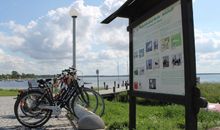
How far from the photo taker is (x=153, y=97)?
7.89m

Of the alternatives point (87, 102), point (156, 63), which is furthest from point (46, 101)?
point (156, 63)

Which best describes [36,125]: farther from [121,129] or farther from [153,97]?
[153,97]

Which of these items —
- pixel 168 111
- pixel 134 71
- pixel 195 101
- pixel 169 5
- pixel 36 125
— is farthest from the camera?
pixel 168 111

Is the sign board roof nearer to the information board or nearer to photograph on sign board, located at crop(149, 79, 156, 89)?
the information board

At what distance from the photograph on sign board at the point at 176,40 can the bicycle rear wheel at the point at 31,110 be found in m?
5.24

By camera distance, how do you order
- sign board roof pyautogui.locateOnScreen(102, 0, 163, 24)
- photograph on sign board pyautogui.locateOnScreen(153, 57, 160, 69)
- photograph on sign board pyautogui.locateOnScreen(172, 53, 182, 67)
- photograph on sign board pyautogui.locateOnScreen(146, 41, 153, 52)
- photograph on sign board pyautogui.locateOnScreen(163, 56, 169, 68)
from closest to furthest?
photograph on sign board pyautogui.locateOnScreen(172, 53, 182, 67)
photograph on sign board pyautogui.locateOnScreen(163, 56, 169, 68)
photograph on sign board pyautogui.locateOnScreen(153, 57, 160, 69)
photograph on sign board pyautogui.locateOnScreen(146, 41, 153, 52)
sign board roof pyautogui.locateOnScreen(102, 0, 163, 24)

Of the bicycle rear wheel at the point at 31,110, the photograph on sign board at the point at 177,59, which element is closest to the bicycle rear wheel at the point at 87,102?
the bicycle rear wheel at the point at 31,110

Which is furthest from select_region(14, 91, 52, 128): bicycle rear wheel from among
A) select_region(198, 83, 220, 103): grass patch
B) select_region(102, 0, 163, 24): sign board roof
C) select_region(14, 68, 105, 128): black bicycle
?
select_region(198, 83, 220, 103): grass patch

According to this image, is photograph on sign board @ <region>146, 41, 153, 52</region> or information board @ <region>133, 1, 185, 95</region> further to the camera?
photograph on sign board @ <region>146, 41, 153, 52</region>

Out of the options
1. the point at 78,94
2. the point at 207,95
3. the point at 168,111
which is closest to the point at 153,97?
the point at 78,94

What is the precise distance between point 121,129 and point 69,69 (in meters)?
2.95

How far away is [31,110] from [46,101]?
0.43 meters

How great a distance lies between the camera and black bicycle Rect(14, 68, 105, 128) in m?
11.4

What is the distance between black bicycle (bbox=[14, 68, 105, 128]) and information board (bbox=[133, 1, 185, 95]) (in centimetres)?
300
